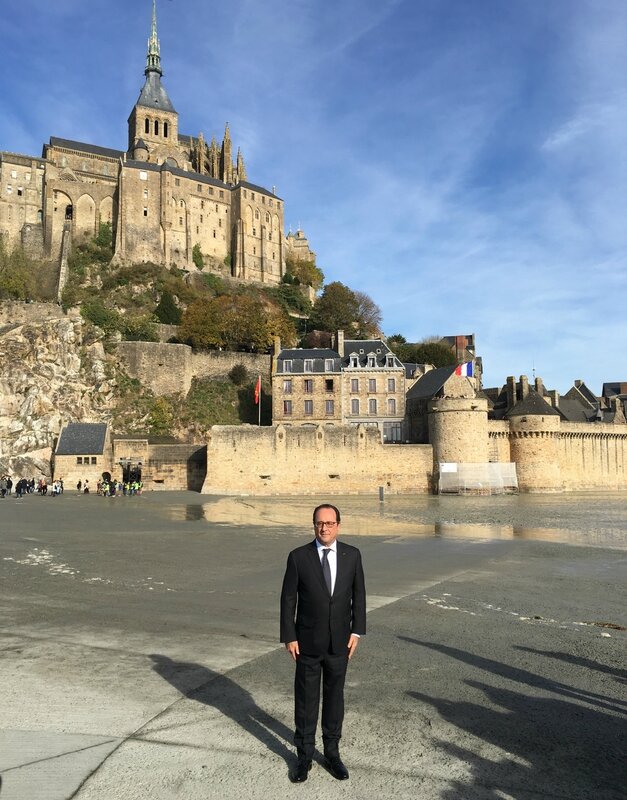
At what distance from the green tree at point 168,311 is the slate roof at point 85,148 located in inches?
1136

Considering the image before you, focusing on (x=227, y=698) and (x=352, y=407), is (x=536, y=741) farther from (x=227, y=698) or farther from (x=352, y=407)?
(x=352, y=407)

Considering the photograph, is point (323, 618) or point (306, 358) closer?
point (323, 618)

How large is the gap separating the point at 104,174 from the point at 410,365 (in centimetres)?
4606

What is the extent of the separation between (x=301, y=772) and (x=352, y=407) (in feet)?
148

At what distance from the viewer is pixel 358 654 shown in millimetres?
6871

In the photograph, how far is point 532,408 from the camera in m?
43.0

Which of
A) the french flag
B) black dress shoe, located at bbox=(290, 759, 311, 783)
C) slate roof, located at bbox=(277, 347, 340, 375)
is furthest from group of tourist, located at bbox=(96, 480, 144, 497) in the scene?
black dress shoe, located at bbox=(290, 759, 311, 783)

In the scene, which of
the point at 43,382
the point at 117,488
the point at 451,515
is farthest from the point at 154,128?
the point at 451,515

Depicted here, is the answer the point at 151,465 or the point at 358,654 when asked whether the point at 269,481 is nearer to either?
the point at 151,465

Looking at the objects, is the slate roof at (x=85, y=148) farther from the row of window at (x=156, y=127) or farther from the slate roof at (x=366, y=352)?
the slate roof at (x=366, y=352)

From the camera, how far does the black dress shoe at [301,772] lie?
4.12 m

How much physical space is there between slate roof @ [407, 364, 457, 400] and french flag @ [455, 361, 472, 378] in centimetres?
85

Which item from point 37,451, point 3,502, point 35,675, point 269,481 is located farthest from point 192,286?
point 35,675

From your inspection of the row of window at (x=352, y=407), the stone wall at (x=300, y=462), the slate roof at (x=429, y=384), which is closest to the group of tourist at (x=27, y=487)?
the stone wall at (x=300, y=462)
